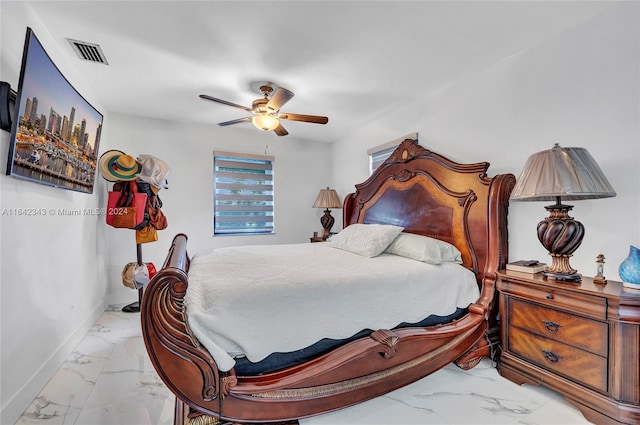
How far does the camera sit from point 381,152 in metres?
3.69

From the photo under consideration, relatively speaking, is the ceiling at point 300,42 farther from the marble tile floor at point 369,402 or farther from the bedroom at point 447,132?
the marble tile floor at point 369,402

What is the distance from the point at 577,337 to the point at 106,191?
15.0 ft

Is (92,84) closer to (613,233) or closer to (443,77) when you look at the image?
(443,77)

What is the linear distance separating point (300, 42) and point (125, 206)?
2.46 meters

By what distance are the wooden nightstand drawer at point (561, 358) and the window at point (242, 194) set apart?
3366mm

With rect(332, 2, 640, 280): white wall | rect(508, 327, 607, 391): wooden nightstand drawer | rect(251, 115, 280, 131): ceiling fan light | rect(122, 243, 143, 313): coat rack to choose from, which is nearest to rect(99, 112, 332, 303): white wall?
rect(122, 243, 143, 313): coat rack

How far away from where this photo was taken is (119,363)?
83.8 inches

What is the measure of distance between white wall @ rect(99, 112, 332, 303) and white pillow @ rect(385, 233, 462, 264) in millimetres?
2194

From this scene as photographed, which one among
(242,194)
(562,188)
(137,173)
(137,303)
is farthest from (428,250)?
(137,303)

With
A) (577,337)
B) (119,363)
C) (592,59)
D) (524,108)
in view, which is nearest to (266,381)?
(119,363)

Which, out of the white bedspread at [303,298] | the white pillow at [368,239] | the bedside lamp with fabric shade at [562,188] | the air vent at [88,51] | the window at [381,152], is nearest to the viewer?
the white bedspread at [303,298]

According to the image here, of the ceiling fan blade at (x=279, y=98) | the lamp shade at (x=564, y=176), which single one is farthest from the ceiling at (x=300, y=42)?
the lamp shade at (x=564, y=176)

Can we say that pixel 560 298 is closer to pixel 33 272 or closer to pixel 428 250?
pixel 428 250

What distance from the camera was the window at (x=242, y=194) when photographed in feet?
13.5
